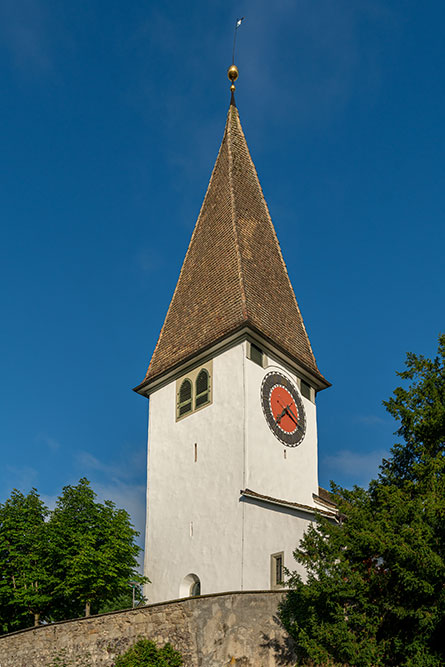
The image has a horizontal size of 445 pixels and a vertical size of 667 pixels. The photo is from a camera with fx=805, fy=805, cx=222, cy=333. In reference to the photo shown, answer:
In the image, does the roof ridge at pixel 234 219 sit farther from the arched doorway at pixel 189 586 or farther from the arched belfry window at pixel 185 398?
the arched doorway at pixel 189 586

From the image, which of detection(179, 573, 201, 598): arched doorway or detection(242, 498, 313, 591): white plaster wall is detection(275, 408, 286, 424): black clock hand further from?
detection(179, 573, 201, 598): arched doorway

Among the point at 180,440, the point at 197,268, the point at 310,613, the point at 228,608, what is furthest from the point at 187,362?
the point at 310,613

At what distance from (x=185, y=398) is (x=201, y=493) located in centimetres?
380

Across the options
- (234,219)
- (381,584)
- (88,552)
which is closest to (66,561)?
(88,552)

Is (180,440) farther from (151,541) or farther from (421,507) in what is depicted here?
(421,507)

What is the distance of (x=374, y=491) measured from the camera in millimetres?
18359

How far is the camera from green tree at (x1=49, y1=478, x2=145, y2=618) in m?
24.7

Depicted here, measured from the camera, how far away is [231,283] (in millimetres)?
29359

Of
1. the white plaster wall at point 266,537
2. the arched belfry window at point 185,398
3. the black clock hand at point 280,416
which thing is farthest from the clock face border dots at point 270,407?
the white plaster wall at point 266,537

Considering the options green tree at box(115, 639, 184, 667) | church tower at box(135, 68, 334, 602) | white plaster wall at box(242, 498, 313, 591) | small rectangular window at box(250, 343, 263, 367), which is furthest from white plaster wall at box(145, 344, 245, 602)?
Answer: green tree at box(115, 639, 184, 667)

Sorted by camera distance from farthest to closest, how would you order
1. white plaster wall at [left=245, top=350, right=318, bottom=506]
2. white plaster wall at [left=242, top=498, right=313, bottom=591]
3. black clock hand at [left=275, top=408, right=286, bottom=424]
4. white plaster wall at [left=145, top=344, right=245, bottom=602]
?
1. black clock hand at [left=275, top=408, right=286, bottom=424]
2. white plaster wall at [left=245, top=350, right=318, bottom=506]
3. white plaster wall at [left=145, top=344, right=245, bottom=602]
4. white plaster wall at [left=242, top=498, right=313, bottom=591]

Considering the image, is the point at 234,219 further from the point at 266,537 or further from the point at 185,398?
the point at 266,537

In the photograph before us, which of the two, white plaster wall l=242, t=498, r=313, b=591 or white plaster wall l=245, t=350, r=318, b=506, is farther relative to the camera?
white plaster wall l=245, t=350, r=318, b=506

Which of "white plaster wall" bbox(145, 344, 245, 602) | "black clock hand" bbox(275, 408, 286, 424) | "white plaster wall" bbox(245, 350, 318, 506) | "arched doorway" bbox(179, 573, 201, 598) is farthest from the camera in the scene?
"black clock hand" bbox(275, 408, 286, 424)
